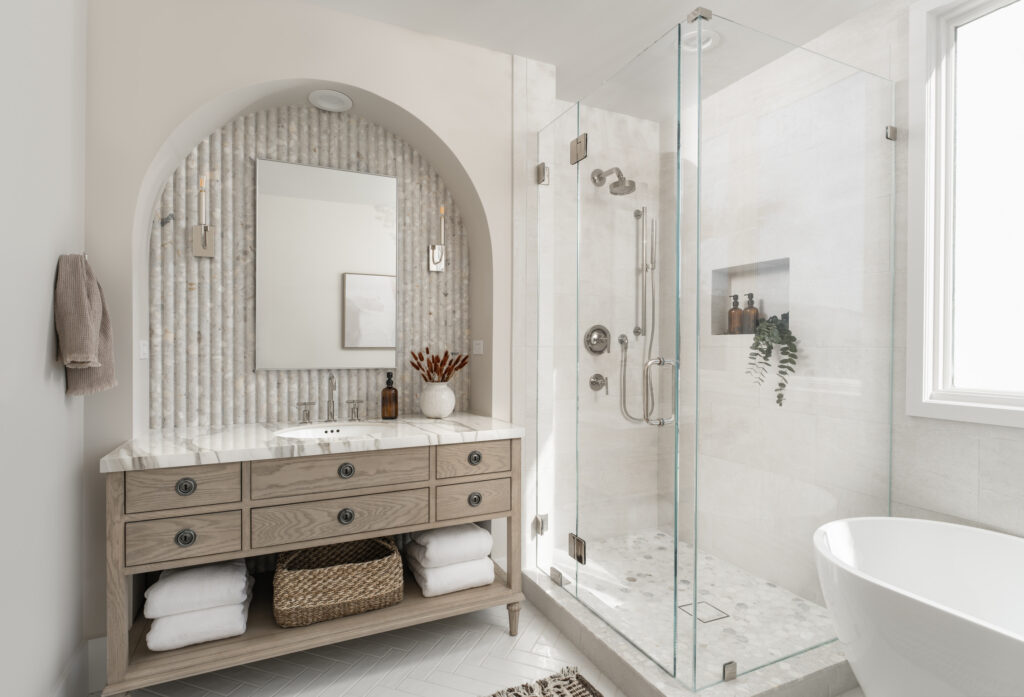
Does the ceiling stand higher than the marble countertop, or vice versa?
the ceiling

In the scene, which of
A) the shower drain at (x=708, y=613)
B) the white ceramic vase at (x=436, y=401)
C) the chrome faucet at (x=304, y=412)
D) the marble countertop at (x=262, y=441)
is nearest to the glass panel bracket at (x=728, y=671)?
the shower drain at (x=708, y=613)

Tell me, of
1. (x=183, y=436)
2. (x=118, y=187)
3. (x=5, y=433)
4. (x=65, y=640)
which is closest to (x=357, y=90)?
(x=118, y=187)

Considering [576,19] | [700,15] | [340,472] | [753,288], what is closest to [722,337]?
[753,288]

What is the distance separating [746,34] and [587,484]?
1.76 meters

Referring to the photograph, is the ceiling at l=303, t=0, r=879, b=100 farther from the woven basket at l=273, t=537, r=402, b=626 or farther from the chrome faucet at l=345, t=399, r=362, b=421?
the woven basket at l=273, t=537, r=402, b=626

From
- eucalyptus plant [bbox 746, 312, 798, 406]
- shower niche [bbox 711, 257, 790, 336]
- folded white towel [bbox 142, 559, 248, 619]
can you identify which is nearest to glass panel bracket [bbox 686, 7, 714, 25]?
shower niche [bbox 711, 257, 790, 336]

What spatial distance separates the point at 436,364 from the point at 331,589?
1036 millimetres

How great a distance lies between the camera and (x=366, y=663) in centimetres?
200

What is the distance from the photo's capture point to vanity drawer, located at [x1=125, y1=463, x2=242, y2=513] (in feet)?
5.37

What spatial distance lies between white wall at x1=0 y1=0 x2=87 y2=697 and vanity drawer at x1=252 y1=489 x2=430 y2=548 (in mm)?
569

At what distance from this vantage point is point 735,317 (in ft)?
5.92

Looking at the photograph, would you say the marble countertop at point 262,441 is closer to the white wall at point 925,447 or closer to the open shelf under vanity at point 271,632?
the open shelf under vanity at point 271,632

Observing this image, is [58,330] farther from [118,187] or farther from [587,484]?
[587,484]

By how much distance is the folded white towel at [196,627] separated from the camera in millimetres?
1709
